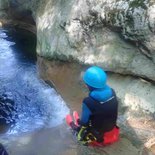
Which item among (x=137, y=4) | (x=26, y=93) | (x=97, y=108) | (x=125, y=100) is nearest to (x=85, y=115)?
(x=97, y=108)

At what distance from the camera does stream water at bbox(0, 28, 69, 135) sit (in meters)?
7.24

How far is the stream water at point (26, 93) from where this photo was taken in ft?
23.8

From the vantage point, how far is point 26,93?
28.9ft

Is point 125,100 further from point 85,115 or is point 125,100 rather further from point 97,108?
point 97,108

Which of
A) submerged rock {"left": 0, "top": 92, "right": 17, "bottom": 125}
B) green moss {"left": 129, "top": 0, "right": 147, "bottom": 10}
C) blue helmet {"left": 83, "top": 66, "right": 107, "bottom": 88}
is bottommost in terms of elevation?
submerged rock {"left": 0, "top": 92, "right": 17, "bottom": 125}

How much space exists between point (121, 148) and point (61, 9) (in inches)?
218

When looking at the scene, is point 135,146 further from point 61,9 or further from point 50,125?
point 61,9

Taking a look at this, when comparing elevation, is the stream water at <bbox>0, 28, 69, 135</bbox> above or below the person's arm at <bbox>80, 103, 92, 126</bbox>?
below

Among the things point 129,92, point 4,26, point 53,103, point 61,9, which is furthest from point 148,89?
point 4,26

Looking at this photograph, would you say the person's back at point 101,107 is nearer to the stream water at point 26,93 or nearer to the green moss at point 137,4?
the stream water at point 26,93

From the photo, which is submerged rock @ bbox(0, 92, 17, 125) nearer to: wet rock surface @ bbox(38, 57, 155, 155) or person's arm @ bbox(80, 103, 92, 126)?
wet rock surface @ bbox(38, 57, 155, 155)

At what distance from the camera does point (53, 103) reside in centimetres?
791

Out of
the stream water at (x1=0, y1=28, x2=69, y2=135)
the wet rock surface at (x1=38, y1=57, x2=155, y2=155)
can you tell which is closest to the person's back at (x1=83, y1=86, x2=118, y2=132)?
the wet rock surface at (x1=38, y1=57, x2=155, y2=155)

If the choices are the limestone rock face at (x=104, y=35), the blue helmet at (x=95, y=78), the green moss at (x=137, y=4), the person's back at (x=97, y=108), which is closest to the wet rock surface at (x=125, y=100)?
the limestone rock face at (x=104, y=35)
